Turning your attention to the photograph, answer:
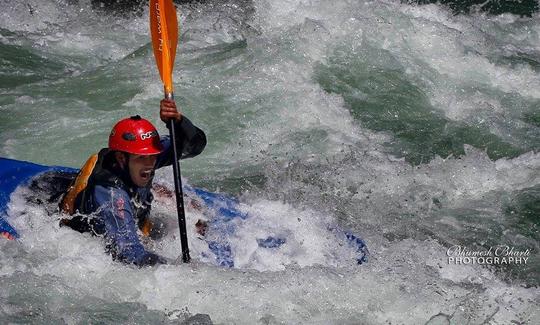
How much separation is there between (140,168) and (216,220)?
0.93 metres

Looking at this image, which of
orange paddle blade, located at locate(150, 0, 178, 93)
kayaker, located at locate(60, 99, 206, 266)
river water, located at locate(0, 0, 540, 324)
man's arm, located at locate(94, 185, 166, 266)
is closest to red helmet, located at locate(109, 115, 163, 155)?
A: kayaker, located at locate(60, 99, 206, 266)

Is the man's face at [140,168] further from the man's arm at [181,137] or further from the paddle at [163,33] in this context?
the paddle at [163,33]

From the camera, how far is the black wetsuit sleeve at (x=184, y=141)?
4.87 m

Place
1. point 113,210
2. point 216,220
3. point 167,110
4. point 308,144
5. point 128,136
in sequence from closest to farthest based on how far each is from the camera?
point 113,210, point 128,136, point 167,110, point 216,220, point 308,144

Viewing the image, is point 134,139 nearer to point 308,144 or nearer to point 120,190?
point 120,190

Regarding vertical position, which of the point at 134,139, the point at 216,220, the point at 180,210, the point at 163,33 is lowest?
the point at 216,220

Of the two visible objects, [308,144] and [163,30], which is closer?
[163,30]

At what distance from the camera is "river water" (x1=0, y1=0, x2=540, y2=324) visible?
15.0 ft

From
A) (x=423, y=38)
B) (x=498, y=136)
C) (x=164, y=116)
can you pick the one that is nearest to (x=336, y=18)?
(x=423, y=38)

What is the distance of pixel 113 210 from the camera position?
4.43 metres

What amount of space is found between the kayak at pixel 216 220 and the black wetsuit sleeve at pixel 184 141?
42 cm

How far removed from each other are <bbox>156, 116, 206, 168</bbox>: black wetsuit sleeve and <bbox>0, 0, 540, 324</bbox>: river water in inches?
18.4

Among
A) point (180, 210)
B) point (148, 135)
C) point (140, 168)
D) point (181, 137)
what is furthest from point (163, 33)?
point (180, 210)

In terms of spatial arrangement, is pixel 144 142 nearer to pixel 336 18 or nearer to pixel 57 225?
pixel 57 225
